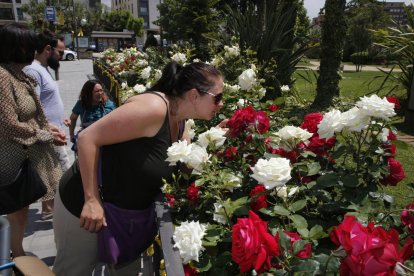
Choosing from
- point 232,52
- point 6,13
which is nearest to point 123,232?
point 232,52

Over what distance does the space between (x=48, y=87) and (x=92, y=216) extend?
7.10 feet

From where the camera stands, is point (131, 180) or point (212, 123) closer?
point (131, 180)

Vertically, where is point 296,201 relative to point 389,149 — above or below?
below

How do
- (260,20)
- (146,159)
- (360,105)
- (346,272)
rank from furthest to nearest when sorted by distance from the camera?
(260,20), (146,159), (360,105), (346,272)

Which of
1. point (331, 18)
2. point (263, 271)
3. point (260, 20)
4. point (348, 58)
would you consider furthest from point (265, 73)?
point (348, 58)

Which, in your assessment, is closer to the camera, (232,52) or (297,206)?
(297,206)

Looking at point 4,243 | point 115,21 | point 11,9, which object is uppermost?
point 11,9

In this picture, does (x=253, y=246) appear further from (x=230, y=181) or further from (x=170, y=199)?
(x=170, y=199)

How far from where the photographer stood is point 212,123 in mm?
2812

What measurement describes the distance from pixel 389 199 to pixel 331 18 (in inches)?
259

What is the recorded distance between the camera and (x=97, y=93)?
14.0 feet

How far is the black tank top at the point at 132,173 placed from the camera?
1.75m

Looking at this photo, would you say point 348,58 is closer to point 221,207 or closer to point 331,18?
point 331,18

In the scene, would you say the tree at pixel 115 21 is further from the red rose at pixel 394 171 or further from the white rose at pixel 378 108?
the white rose at pixel 378 108
